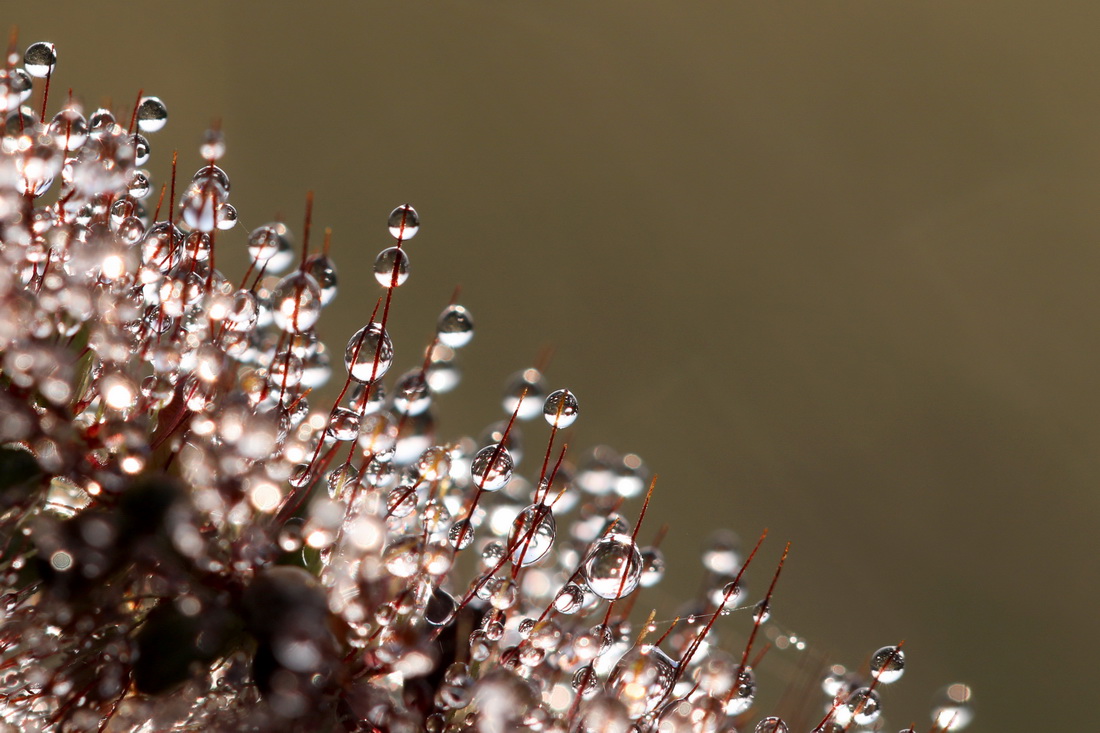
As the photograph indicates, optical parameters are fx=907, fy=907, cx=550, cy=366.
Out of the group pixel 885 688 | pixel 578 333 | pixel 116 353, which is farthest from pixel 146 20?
pixel 885 688

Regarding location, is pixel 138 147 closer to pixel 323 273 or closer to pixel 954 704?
pixel 323 273

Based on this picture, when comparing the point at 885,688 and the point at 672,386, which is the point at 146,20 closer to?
the point at 672,386

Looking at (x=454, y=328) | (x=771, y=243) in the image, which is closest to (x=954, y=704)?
(x=454, y=328)

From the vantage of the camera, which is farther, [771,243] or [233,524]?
[771,243]

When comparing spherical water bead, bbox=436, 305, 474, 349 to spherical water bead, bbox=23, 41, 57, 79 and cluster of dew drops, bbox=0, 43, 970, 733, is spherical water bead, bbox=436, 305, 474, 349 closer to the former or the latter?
cluster of dew drops, bbox=0, 43, 970, 733

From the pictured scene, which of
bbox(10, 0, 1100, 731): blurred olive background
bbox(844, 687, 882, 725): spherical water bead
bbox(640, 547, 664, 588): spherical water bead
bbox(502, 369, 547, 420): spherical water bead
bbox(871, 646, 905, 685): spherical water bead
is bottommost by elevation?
bbox(844, 687, 882, 725): spherical water bead

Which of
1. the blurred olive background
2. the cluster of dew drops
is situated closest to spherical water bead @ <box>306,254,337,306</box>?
the cluster of dew drops
